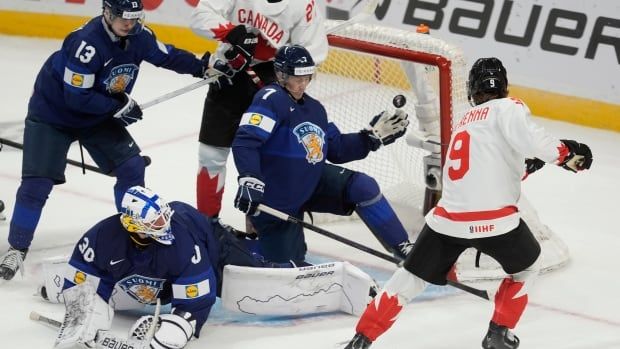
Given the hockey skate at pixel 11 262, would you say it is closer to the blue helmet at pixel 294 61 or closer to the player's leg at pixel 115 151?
the player's leg at pixel 115 151

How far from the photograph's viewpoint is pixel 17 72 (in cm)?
750

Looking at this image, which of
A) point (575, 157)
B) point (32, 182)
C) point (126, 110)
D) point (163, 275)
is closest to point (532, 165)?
point (575, 157)

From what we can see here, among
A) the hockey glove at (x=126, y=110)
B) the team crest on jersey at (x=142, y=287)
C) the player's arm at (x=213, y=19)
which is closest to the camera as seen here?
the team crest on jersey at (x=142, y=287)

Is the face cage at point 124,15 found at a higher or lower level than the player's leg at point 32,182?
higher

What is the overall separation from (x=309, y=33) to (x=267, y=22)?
0.17 m

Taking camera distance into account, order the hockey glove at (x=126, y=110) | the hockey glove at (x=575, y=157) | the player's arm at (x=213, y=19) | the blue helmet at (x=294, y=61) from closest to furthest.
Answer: the hockey glove at (x=575, y=157) < the blue helmet at (x=294, y=61) < the hockey glove at (x=126, y=110) < the player's arm at (x=213, y=19)

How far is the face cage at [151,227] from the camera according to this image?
156 inches

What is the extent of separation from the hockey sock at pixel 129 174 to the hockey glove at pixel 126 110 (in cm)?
15

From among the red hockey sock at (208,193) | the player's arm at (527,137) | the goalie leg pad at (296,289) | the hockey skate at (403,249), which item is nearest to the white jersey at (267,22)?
the red hockey sock at (208,193)

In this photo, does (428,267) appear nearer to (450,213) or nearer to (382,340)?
(450,213)

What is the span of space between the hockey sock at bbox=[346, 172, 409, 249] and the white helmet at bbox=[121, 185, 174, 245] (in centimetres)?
82

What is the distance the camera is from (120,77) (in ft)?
15.5

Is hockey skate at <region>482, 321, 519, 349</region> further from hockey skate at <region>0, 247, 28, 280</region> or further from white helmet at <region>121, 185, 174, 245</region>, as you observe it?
hockey skate at <region>0, 247, 28, 280</region>

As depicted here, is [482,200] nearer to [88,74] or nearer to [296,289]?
[296,289]
